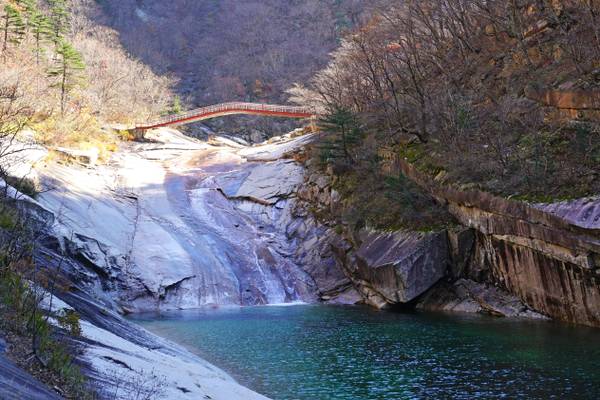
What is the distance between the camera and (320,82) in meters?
49.1

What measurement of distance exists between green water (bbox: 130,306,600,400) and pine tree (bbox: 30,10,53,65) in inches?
1326

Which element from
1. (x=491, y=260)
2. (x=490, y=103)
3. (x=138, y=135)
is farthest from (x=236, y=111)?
(x=491, y=260)

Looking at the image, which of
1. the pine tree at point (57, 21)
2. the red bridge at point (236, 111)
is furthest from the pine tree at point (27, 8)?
the red bridge at point (236, 111)

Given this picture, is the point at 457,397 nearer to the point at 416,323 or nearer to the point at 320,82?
the point at 416,323

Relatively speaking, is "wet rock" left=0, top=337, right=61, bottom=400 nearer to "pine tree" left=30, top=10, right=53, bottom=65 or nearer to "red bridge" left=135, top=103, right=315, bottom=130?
"pine tree" left=30, top=10, right=53, bottom=65

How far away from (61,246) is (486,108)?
20.8m

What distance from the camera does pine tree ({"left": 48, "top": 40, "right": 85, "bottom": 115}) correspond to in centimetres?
4241

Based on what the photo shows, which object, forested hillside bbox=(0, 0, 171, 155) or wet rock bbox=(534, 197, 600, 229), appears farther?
forested hillside bbox=(0, 0, 171, 155)

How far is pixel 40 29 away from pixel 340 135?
1161 inches

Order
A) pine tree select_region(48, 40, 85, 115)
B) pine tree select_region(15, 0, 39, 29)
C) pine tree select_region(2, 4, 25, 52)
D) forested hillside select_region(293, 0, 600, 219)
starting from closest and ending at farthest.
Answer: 1. forested hillside select_region(293, 0, 600, 219)
2. pine tree select_region(48, 40, 85, 115)
3. pine tree select_region(2, 4, 25, 52)
4. pine tree select_region(15, 0, 39, 29)

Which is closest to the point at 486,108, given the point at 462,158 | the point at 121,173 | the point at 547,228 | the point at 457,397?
the point at 462,158

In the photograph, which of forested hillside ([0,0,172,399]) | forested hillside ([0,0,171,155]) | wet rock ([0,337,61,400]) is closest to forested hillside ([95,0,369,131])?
forested hillside ([0,0,172,399])

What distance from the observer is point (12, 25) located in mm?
46438

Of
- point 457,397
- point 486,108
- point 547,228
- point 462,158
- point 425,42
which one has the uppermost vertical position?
point 425,42
